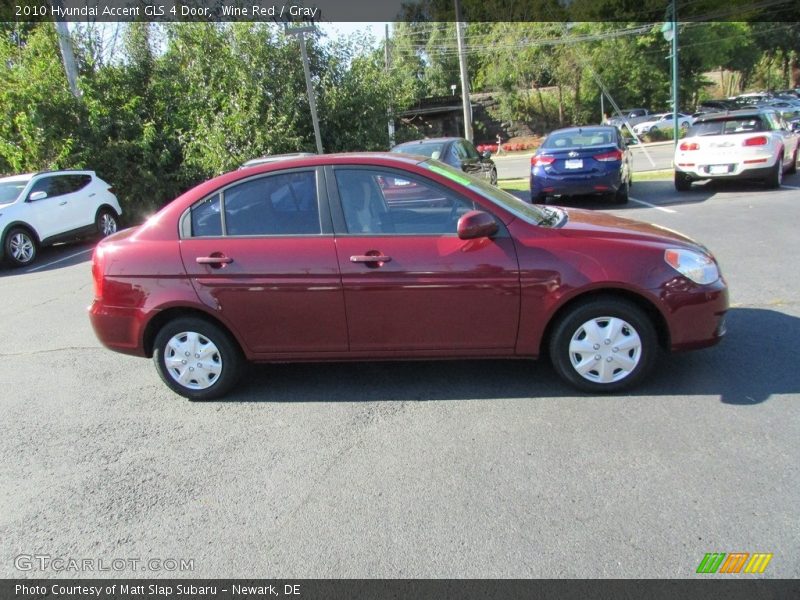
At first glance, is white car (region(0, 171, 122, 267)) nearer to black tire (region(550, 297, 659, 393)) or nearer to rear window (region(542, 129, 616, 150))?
rear window (region(542, 129, 616, 150))

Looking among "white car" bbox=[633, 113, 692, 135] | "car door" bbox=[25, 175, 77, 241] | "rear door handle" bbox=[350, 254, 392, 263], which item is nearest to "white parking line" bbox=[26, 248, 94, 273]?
"car door" bbox=[25, 175, 77, 241]

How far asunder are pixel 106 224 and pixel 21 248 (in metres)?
2.18

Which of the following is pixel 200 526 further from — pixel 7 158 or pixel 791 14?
pixel 791 14

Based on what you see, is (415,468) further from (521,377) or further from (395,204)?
(395,204)

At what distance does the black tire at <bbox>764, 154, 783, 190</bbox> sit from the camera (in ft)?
36.6

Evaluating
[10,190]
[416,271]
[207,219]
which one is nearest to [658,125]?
[10,190]

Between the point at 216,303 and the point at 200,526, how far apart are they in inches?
62.3

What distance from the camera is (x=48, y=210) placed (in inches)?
440

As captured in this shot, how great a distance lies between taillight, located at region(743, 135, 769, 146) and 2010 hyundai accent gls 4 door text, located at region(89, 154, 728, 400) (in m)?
8.48

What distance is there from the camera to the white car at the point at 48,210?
10539mm

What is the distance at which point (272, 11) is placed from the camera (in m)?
14.8

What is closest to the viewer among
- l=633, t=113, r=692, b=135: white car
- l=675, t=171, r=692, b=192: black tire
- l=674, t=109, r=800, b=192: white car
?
l=674, t=109, r=800, b=192: white car

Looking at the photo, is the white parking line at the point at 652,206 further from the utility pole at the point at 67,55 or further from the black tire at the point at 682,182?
the utility pole at the point at 67,55

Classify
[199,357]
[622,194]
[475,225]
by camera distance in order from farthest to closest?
[622,194]
[199,357]
[475,225]
